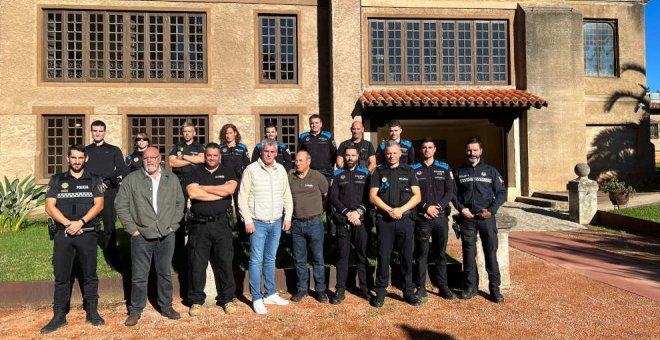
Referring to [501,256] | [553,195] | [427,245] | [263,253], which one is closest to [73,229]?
→ [263,253]

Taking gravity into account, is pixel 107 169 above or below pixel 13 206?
above

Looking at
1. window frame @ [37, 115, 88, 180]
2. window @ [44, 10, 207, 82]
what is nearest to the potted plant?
window @ [44, 10, 207, 82]

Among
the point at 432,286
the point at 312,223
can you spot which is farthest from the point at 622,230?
the point at 312,223

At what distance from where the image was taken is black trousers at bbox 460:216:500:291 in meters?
5.00

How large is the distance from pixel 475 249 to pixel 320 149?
8.97 feet

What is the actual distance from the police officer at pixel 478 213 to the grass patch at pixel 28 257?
15.7ft

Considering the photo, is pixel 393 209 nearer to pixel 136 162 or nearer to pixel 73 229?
pixel 73 229

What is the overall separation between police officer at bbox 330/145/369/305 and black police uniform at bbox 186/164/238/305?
1.31 m

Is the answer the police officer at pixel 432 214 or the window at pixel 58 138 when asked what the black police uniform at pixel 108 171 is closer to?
the police officer at pixel 432 214

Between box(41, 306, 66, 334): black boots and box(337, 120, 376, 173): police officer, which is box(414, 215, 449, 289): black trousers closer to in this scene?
box(337, 120, 376, 173): police officer

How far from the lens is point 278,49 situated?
1268 centimetres

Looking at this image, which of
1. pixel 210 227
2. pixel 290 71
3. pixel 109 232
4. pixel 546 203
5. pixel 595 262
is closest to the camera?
pixel 210 227

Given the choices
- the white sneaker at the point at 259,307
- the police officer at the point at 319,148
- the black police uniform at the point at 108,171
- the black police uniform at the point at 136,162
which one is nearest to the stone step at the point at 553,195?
the police officer at the point at 319,148

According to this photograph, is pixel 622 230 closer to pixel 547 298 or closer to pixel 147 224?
pixel 547 298
